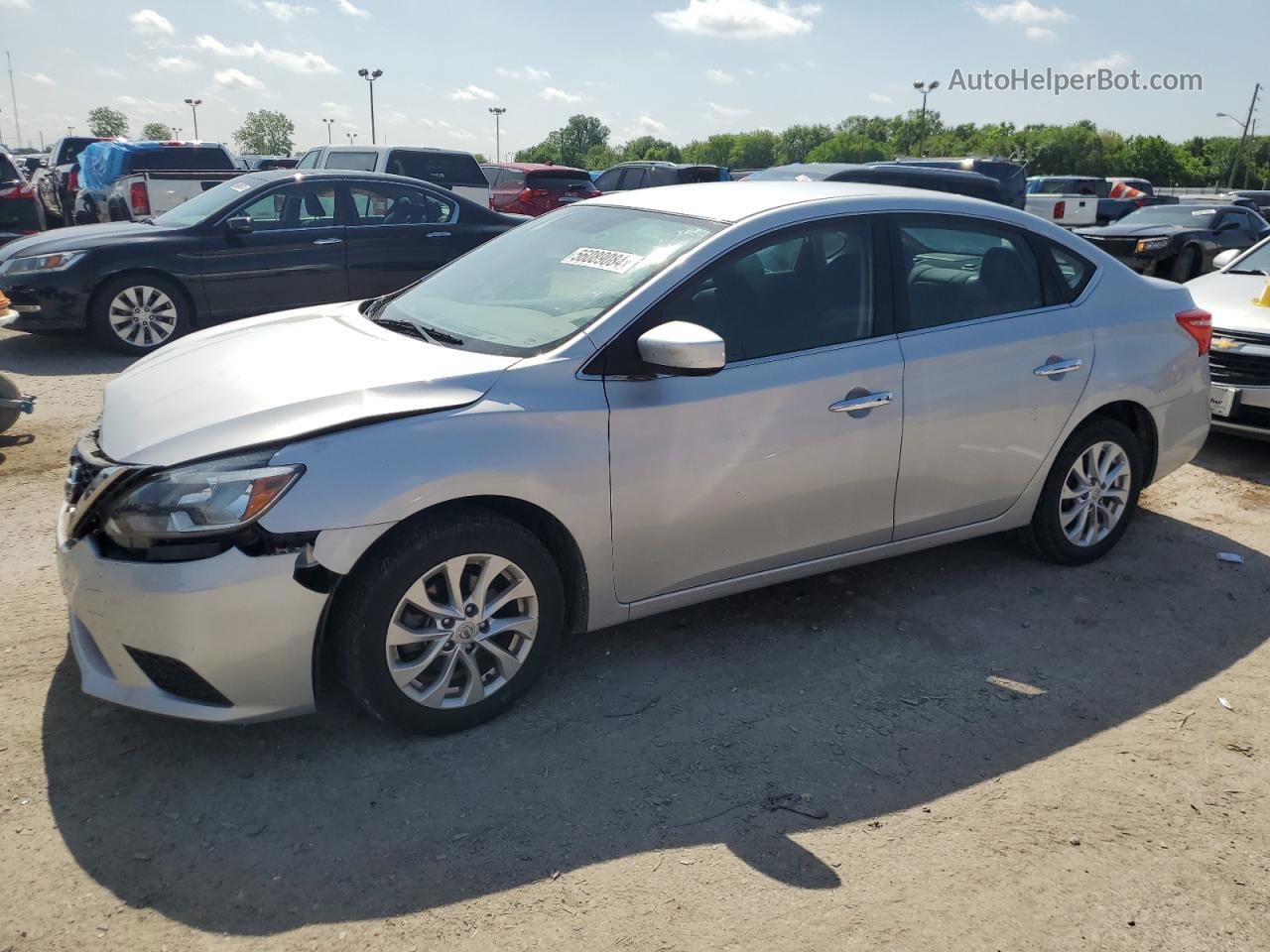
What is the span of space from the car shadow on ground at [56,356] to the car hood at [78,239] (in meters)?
0.80

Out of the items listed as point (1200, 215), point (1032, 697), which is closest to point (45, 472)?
point (1032, 697)

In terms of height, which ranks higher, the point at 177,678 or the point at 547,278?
the point at 547,278

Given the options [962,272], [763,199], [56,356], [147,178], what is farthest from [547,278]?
[147,178]

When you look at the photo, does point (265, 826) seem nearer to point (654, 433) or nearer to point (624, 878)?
point (624, 878)

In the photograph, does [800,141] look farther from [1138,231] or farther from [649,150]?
[1138,231]

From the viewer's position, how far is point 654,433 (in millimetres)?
3381

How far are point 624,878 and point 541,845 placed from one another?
0.84ft

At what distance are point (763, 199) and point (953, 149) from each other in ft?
280

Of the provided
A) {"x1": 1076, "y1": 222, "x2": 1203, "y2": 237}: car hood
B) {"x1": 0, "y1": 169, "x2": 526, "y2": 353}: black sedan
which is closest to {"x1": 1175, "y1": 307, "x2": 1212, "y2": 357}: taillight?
{"x1": 0, "y1": 169, "x2": 526, "y2": 353}: black sedan

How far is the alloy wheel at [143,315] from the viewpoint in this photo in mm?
8656

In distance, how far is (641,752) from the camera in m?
3.24

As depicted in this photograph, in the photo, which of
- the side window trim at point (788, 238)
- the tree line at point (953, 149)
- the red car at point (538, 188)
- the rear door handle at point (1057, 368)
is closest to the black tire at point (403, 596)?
the side window trim at point (788, 238)

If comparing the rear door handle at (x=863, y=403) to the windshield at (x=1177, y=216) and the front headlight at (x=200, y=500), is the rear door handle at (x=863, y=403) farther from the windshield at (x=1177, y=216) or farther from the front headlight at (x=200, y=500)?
the windshield at (x=1177, y=216)

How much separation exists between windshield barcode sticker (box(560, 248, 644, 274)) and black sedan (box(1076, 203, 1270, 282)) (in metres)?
10.8
